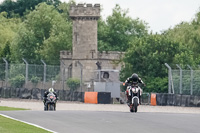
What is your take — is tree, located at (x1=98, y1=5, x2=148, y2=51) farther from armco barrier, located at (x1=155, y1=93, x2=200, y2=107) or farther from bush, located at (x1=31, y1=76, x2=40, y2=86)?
armco barrier, located at (x1=155, y1=93, x2=200, y2=107)

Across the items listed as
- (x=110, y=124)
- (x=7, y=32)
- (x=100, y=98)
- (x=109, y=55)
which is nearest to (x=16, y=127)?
(x=110, y=124)

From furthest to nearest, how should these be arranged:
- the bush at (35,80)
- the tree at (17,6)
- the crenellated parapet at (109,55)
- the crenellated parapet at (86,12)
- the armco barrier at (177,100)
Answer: the tree at (17,6) < the crenellated parapet at (109,55) < the crenellated parapet at (86,12) < the bush at (35,80) < the armco barrier at (177,100)

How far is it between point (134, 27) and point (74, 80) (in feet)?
171

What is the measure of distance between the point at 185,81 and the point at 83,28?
3795 cm

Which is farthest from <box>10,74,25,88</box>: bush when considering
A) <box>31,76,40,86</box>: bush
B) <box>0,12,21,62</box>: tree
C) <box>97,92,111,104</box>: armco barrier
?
<box>0,12,21,62</box>: tree

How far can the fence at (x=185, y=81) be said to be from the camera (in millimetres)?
42969

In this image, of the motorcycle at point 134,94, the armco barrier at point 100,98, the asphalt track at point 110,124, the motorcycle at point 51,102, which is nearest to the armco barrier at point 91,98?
the armco barrier at point 100,98

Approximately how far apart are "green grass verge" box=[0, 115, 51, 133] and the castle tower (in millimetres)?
58531

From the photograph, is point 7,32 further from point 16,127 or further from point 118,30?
point 16,127

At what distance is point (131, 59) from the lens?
2584 inches

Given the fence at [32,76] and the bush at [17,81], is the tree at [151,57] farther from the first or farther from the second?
the bush at [17,81]

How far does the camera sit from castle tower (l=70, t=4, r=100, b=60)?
80.6 meters

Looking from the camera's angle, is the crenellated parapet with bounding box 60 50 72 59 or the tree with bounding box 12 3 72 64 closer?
the crenellated parapet with bounding box 60 50 72 59

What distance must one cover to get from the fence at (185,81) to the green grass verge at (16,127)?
21.7 m
